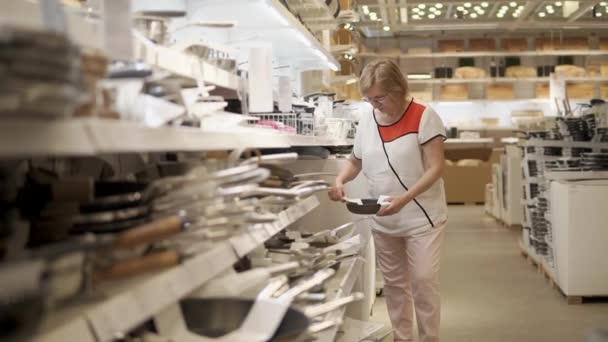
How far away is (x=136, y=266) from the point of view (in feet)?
5.14

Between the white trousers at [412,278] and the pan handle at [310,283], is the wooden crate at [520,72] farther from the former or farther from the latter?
the pan handle at [310,283]

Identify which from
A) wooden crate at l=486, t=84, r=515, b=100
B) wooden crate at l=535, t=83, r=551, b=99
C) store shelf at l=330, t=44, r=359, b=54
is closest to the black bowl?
store shelf at l=330, t=44, r=359, b=54

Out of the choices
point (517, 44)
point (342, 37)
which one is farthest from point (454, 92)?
point (342, 37)

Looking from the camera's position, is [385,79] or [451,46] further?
[451,46]

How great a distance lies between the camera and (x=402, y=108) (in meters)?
4.20

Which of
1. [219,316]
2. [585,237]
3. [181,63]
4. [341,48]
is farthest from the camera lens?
[341,48]

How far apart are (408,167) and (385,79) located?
47 centimetres

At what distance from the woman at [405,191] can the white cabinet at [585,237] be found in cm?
242

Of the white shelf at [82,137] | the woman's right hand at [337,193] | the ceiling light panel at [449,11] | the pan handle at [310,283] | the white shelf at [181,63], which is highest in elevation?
the ceiling light panel at [449,11]

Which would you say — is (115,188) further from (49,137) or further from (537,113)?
(537,113)

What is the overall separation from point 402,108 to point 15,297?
3.29 metres

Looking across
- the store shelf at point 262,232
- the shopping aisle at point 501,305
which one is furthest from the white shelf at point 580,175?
the store shelf at point 262,232

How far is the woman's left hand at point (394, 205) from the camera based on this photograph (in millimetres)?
3955

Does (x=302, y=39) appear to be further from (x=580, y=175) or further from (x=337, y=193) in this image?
(x=580, y=175)
